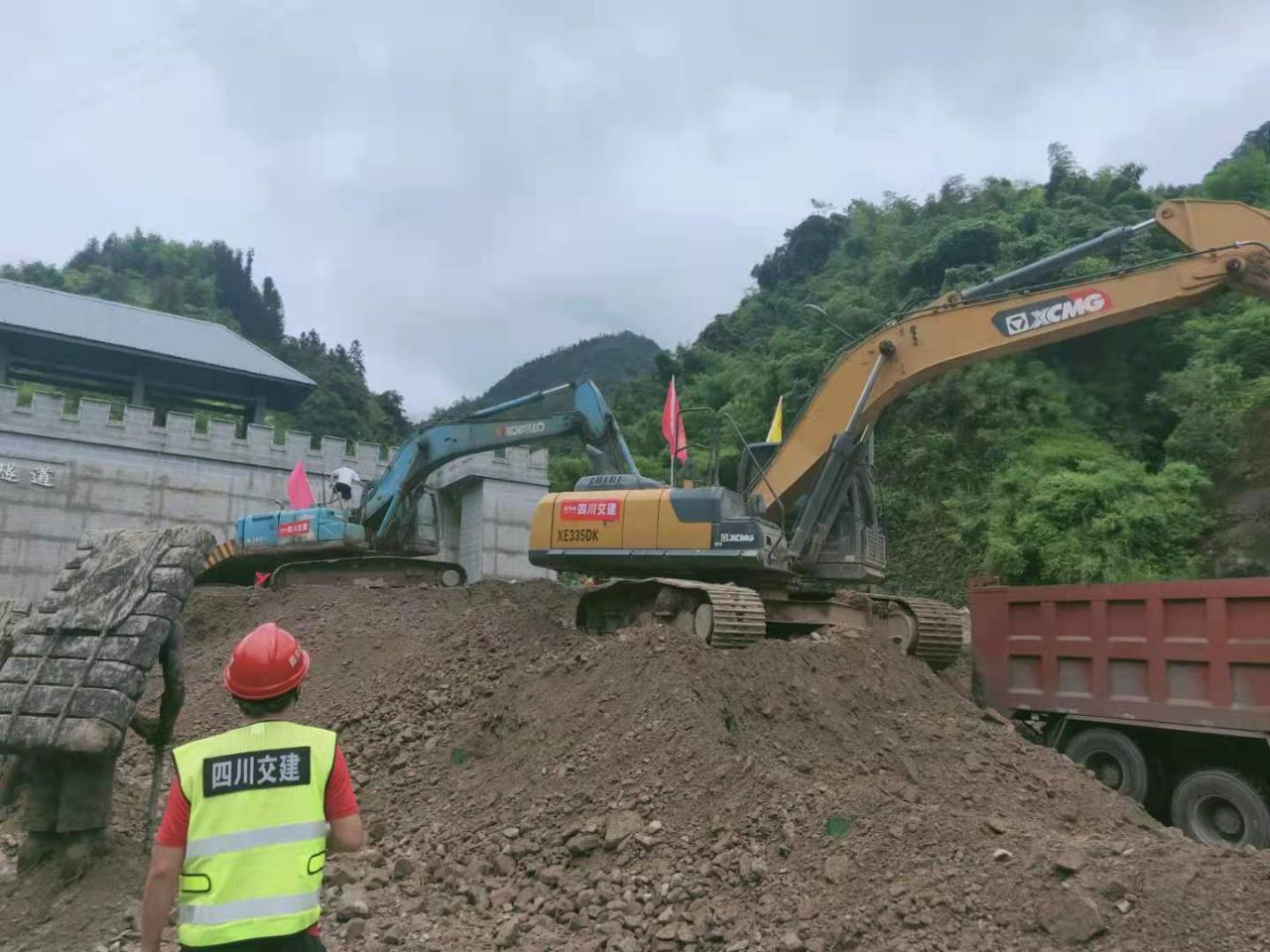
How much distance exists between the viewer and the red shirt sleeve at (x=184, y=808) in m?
2.48

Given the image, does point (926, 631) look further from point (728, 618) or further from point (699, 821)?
point (699, 821)

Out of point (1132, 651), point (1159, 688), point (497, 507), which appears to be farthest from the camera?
point (497, 507)

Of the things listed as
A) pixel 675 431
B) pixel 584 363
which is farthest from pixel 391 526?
pixel 584 363

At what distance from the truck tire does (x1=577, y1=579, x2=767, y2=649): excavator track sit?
126 inches

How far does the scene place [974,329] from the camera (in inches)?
365

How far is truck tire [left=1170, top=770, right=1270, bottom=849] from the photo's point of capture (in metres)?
6.41

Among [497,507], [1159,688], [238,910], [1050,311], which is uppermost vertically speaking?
[1050,311]

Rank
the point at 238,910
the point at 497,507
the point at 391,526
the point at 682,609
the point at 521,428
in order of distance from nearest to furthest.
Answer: the point at 238,910, the point at 682,609, the point at 521,428, the point at 391,526, the point at 497,507

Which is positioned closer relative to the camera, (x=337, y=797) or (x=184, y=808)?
(x=184, y=808)

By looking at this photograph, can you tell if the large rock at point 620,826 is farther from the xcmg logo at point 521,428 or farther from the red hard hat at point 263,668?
the xcmg logo at point 521,428

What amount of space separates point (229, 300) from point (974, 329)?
57473 millimetres

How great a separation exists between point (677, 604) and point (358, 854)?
348 cm

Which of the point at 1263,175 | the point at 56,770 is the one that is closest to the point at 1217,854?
the point at 56,770

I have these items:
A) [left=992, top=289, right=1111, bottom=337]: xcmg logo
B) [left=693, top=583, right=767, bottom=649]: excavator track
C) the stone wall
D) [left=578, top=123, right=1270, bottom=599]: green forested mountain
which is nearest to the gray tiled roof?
the stone wall
